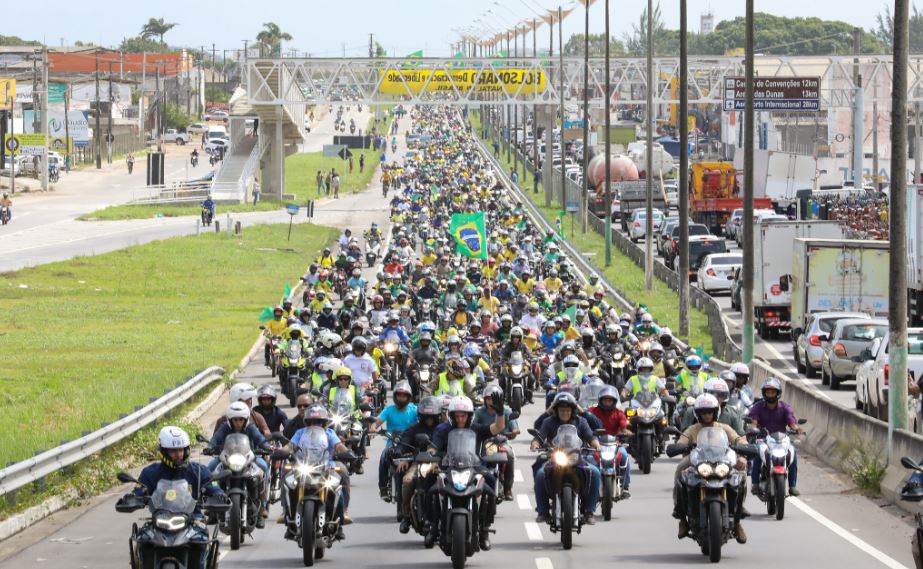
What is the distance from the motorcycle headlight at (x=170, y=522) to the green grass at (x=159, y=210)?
82.2 meters

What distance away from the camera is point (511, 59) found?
97688mm

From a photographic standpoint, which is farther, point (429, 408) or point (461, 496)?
point (429, 408)

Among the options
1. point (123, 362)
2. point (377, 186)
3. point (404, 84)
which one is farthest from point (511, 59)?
point (123, 362)

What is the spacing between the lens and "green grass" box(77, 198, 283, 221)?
9581 cm

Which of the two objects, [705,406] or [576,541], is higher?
[705,406]

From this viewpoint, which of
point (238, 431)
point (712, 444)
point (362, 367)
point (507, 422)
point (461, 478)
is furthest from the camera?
point (362, 367)

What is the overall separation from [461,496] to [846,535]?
439 cm

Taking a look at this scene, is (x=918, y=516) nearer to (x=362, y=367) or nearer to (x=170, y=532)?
Result: (x=170, y=532)

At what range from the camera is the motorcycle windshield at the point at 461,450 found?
650 inches

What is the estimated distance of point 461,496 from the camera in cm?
1608

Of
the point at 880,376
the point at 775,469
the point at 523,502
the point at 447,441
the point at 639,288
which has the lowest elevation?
the point at 639,288

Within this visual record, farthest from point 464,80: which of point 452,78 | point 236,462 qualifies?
point 236,462

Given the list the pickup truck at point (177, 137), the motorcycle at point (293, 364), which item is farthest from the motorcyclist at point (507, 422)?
the pickup truck at point (177, 137)

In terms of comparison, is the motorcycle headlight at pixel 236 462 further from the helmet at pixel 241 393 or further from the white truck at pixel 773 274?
the white truck at pixel 773 274
